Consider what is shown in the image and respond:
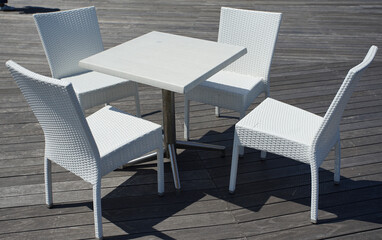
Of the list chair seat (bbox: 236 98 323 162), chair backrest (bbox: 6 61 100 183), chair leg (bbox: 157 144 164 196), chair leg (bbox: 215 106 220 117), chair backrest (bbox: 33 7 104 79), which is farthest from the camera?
chair leg (bbox: 215 106 220 117)

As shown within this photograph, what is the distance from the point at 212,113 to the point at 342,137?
1.04 m

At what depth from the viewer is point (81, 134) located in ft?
6.91

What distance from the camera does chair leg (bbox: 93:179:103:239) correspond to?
7.28 ft

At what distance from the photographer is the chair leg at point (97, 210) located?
2219 millimetres

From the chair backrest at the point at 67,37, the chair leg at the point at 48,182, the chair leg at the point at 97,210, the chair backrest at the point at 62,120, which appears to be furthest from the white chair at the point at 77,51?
the chair leg at the point at 97,210

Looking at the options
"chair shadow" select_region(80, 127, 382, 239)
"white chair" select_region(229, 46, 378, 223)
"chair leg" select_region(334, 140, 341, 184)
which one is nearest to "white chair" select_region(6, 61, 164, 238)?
"chair shadow" select_region(80, 127, 382, 239)

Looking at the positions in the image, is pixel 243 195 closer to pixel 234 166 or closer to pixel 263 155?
pixel 234 166

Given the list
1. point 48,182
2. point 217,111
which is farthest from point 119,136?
point 217,111

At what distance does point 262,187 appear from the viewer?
2.78 metres

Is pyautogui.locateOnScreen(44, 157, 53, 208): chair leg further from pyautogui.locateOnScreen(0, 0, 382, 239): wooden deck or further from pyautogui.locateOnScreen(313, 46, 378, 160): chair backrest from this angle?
pyautogui.locateOnScreen(313, 46, 378, 160): chair backrest

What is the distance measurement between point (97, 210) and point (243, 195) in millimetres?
912

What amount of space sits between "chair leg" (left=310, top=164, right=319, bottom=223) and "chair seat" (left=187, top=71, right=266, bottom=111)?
2.41 ft

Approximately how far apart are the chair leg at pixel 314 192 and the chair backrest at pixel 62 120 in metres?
1.13

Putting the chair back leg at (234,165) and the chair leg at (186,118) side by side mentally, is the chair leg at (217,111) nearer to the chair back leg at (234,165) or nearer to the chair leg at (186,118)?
the chair leg at (186,118)
